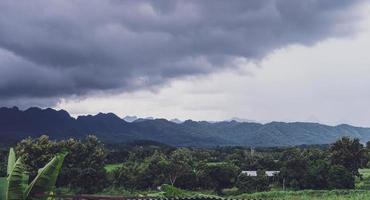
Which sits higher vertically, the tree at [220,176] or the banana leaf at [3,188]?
the banana leaf at [3,188]

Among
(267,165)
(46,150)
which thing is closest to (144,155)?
(267,165)

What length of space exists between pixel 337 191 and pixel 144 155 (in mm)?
39520

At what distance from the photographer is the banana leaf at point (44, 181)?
11.2m

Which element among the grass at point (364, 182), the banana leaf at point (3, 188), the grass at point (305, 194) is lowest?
the grass at point (305, 194)

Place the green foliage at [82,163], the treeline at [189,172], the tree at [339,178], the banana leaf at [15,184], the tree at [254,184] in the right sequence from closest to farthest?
the banana leaf at [15,184], the green foliage at [82,163], the treeline at [189,172], the tree at [339,178], the tree at [254,184]

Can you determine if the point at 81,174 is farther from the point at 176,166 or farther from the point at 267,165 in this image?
the point at 267,165

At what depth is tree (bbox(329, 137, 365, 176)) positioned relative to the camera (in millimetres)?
60656

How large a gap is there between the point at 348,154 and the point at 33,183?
→ 182 ft

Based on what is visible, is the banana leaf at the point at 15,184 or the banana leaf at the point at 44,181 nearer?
the banana leaf at the point at 15,184

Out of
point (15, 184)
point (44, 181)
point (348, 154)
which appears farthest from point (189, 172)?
point (15, 184)

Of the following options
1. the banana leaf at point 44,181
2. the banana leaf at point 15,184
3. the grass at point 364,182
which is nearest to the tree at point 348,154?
the grass at point 364,182

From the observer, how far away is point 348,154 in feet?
199

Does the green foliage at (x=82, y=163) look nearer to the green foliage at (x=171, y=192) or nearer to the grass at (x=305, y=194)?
the grass at (x=305, y=194)

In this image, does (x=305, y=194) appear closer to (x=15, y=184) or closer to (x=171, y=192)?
(x=171, y=192)
